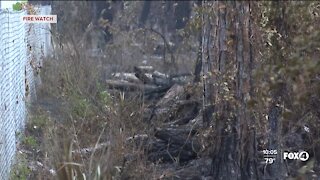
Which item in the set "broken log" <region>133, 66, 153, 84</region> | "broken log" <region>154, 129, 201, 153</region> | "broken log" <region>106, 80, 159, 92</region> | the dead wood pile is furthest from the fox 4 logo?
"broken log" <region>133, 66, 153, 84</region>

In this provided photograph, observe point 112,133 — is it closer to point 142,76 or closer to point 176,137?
point 176,137

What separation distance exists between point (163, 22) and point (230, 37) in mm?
20748

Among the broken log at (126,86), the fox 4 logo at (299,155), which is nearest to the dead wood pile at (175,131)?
the broken log at (126,86)

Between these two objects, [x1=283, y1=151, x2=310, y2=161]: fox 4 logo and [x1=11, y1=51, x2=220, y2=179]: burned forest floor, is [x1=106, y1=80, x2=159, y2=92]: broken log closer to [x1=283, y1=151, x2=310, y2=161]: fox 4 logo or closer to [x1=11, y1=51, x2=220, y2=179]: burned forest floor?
[x1=11, y1=51, x2=220, y2=179]: burned forest floor

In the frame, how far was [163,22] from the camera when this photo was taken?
27.5 meters

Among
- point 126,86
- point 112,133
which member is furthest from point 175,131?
point 126,86

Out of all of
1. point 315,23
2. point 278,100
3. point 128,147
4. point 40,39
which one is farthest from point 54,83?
point 315,23

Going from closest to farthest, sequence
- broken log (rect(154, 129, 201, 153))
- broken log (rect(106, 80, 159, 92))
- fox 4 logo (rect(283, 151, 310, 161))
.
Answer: fox 4 logo (rect(283, 151, 310, 161))
broken log (rect(154, 129, 201, 153))
broken log (rect(106, 80, 159, 92))

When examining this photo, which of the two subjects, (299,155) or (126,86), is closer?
(299,155)

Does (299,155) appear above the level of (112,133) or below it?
below

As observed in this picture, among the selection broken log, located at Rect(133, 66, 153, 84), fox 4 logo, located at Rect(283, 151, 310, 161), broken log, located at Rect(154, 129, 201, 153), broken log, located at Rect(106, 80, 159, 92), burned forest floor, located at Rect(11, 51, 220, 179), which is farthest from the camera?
broken log, located at Rect(133, 66, 153, 84)

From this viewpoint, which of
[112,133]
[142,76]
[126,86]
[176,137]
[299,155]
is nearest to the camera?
[112,133]

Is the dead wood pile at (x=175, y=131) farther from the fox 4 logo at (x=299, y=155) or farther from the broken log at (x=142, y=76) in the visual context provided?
the fox 4 logo at (x=299, y=155)

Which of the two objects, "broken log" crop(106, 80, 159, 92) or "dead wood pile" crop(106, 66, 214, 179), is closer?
"dead wood pile" crop(106, 66, 214, 179)
